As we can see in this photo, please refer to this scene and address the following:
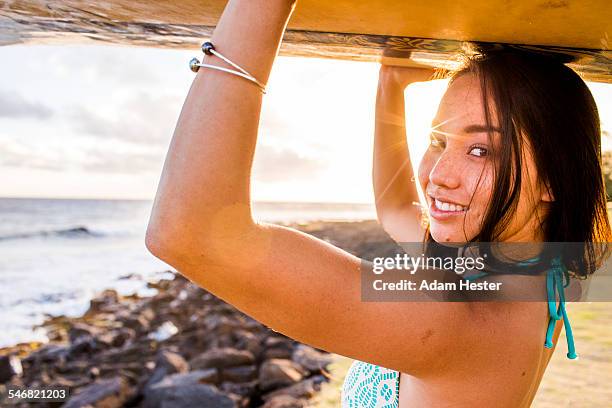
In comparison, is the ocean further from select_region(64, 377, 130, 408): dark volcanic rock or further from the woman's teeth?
the woman's teeth

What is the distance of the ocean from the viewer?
1376cm

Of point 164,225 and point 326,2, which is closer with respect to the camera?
point 164,225

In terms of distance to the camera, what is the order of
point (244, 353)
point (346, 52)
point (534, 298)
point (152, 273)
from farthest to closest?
point (152, 273), point (244, 353), point (346, 52), point (534, 298)

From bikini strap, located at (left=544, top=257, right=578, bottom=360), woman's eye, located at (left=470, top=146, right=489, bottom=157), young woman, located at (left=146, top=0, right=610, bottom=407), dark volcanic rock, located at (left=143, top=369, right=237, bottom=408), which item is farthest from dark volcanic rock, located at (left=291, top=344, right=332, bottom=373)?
woman's eye, located at (left=470, top=146, right=489, bottom=157)

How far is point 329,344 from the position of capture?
1.06 m

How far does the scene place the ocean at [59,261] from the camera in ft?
45.1

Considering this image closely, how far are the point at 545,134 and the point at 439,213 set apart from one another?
1.05 ft

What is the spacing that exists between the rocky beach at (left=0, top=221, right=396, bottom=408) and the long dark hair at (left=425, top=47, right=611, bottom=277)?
5305 mm

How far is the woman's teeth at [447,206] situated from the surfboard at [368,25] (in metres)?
0.42

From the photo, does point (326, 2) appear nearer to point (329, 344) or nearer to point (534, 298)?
point (329, 344)

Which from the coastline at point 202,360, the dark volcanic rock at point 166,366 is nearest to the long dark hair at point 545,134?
the coastline at point 202,360

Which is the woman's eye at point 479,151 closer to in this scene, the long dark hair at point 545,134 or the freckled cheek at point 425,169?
the long dark hair at point 545,134

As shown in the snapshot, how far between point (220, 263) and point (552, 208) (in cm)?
99

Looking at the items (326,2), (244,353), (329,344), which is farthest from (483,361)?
(244,353)
